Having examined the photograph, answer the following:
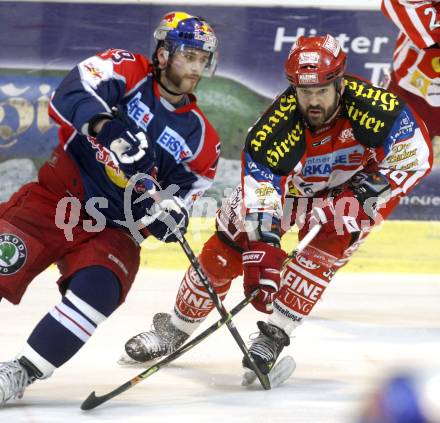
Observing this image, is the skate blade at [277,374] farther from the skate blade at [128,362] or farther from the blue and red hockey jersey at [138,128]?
the blue and red hockey jersey at [138,128]

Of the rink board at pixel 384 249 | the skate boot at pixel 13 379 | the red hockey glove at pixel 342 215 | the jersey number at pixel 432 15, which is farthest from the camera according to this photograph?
the rink board at pixel 384 249

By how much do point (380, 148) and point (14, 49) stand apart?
119 inches

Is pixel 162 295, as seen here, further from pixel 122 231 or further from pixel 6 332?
pixel 122 231

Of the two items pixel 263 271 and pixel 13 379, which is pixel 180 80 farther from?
pixel 13 379

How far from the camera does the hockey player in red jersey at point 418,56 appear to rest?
3861 mm

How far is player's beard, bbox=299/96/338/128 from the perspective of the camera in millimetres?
2926

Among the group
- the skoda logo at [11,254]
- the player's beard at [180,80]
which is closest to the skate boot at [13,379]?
the skoda logo at [11,254]

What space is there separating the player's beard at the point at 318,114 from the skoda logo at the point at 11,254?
920mm

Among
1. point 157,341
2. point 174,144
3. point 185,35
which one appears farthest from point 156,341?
point 185,35

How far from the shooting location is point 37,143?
5.54m

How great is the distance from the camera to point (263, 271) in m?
2.78

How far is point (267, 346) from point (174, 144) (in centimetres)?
68

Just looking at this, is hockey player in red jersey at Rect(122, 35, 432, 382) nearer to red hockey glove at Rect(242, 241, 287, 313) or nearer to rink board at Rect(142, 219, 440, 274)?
red hockey glove at Rect(242, 241, 287, 313)

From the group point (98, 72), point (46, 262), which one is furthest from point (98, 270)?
point (98, 72)
